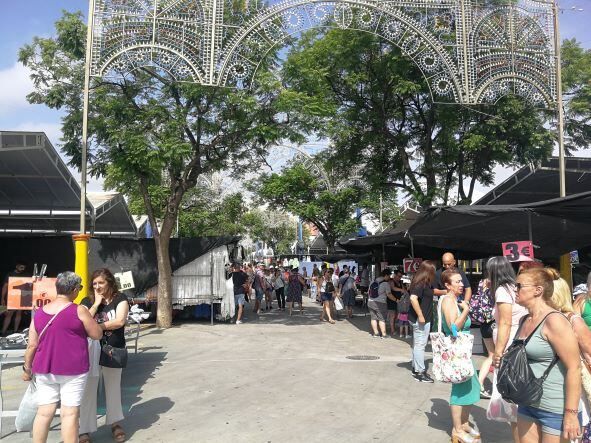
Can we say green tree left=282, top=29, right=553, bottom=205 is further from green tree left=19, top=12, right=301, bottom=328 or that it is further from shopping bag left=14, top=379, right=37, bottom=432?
shopping bag left=14, top=379, right=37, bottom=432

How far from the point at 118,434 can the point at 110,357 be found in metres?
0.79

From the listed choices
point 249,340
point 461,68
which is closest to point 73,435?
point 249,340

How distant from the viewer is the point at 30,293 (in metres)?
7.36

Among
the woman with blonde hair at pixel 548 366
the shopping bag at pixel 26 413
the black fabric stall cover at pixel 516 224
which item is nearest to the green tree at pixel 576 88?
the black fabric stall cover at pixel 516 224

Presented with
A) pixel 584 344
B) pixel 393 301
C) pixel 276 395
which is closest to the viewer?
pixel 584 344

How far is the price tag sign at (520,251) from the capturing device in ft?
24.7

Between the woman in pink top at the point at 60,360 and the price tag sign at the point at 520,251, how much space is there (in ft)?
19.3

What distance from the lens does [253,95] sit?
1342 cm

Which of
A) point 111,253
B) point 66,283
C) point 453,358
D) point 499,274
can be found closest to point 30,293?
point 66,283

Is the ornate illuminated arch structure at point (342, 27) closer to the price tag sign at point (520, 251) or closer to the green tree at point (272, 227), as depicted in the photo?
the price tag sign at point (520, 251)

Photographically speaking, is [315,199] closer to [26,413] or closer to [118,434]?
[118,434]

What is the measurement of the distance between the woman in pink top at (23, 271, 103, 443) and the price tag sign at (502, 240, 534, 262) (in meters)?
5.88

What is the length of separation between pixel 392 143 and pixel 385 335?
8.19 meters

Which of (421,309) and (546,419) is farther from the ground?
→ (421,309)
